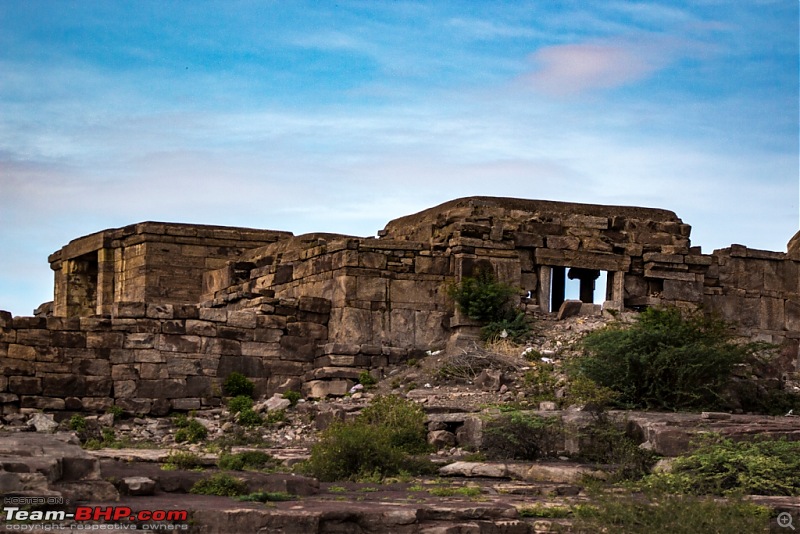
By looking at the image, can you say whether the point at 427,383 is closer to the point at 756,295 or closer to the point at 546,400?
the point at 546,400

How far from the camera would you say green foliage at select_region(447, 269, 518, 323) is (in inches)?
935

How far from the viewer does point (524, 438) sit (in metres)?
17.7

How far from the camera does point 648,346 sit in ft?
66.0

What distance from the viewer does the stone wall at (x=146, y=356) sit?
22156 millimetres

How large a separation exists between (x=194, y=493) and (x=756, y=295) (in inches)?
618

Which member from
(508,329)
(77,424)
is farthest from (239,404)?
(508,329)

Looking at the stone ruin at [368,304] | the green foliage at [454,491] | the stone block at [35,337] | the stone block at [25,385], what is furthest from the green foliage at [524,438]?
the stone block at [35,337]

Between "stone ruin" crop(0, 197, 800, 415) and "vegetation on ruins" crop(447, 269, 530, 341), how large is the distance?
0.85ft

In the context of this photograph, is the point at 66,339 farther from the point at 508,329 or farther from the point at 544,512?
the point at 544,512

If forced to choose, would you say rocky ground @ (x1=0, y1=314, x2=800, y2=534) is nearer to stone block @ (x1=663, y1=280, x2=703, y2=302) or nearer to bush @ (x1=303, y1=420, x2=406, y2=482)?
bush @ (x1=303, y1=420, x2=406, y2=482)

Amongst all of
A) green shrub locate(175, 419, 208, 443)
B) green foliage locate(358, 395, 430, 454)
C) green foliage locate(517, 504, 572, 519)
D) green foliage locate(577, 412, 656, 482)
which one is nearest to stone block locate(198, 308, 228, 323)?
green shrub locate(175, 419, 208, 443)

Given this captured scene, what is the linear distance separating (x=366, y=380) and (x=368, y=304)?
1.62 meters

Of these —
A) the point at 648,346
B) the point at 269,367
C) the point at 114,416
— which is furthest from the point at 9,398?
the point at 648,346

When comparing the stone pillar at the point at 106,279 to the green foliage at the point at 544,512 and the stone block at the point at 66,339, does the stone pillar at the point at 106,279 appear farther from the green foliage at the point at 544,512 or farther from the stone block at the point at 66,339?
the green foliage at the point at 544,512
